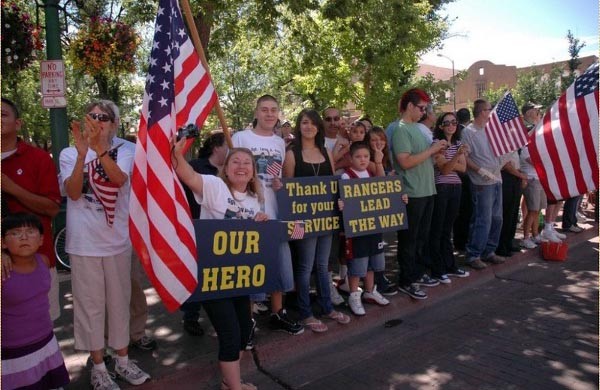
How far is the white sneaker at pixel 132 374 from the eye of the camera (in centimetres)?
349

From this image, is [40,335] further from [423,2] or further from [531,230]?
[423,2]

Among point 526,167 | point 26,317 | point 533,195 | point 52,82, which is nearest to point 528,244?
point 533,195

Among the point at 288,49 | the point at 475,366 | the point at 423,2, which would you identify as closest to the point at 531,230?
the point at 475,366

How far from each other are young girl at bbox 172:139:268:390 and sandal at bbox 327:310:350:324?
4.66 feet

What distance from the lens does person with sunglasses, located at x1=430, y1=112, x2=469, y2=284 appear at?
583 cm

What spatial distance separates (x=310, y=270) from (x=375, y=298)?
107 cm

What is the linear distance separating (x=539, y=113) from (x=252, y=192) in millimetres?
6700

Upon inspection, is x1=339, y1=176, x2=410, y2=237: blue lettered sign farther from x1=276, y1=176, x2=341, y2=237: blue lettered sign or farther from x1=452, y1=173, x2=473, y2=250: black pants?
x1=452, y1=173, x2=473, y2=250: black pants

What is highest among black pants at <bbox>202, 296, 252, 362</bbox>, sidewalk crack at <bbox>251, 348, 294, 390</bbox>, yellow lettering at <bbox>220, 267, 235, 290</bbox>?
yellow lettering at <bbox>220, 267, 235, 290</bbox>

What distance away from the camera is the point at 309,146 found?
4715mm

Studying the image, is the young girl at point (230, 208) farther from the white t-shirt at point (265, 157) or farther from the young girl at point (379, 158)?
the young girl at point (379, 158)

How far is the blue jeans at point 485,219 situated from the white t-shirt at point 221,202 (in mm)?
3979

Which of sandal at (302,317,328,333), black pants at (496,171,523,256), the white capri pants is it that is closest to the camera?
the white capri pants

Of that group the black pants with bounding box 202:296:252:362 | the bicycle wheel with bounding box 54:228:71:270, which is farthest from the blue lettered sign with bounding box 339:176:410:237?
the bicycle wheel with bounding box 54:228:71:270
